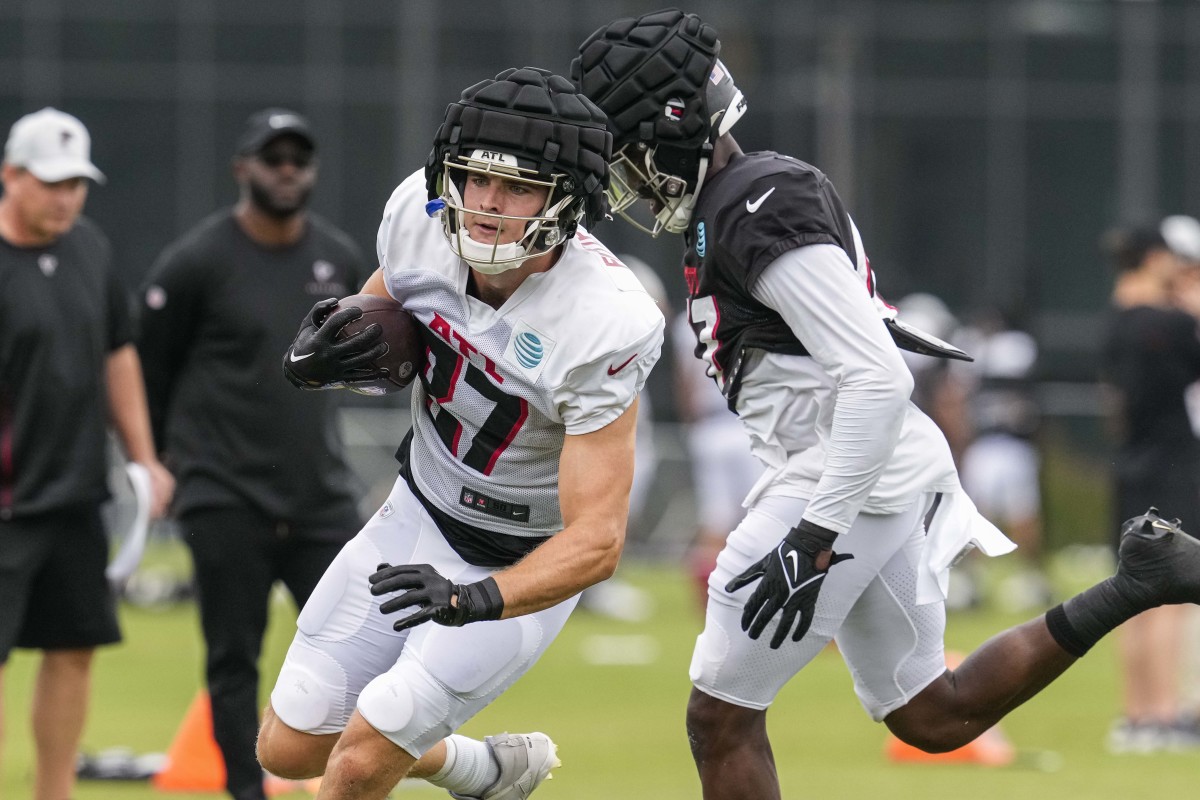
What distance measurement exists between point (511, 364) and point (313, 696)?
1009mm

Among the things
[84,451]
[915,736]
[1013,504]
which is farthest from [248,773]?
[1013,504]

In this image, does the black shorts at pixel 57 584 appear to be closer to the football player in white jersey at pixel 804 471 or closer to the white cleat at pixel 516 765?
the white cleat at pixel 516 765

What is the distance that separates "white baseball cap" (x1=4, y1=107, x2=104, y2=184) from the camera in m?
6.42

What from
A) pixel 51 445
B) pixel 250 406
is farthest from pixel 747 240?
pixel 51 445

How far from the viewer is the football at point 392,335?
4789mm

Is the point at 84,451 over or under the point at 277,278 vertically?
under

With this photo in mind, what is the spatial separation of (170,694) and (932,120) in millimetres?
18700

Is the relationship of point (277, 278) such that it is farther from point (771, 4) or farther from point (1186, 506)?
point (771, 4)

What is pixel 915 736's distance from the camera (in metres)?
5.32

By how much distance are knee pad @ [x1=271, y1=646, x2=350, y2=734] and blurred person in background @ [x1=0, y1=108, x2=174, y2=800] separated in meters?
1.59

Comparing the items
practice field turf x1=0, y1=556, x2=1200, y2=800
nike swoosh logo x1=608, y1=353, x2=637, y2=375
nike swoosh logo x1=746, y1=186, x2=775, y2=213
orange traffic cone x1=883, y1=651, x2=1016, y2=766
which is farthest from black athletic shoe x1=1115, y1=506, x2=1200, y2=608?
orange traffic cone x1=883, y1=651, x2=1016, y2=766

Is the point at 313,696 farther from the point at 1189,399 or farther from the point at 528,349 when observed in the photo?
the point at 1189,399

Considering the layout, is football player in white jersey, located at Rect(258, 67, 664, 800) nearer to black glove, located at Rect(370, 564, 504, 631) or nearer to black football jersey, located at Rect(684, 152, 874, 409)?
black glove, located at Rect(370, 564, 504, 631)

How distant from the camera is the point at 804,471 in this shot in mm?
5039
